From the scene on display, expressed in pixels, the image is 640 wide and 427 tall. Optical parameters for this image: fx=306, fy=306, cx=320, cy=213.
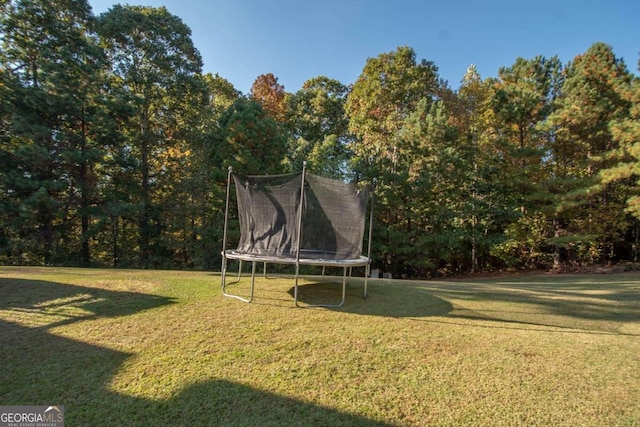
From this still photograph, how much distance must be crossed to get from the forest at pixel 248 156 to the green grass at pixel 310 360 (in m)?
7.67

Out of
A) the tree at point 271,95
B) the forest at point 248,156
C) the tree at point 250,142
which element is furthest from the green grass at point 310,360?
the tree at point 271,95

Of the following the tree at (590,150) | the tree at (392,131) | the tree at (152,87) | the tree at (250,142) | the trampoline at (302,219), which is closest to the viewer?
the trampoline at (302,219)

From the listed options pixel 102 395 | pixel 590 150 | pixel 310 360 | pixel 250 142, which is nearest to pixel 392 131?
pixel 250 142

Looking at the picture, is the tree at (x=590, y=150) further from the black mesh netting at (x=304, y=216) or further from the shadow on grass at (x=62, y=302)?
the shadow on grass at (x=62, y=302)

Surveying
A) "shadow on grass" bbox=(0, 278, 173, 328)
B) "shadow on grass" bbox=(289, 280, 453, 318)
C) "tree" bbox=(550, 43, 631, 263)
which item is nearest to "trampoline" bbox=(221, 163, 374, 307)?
"shadow on grass" bbox=(289, 280, 453, 318)

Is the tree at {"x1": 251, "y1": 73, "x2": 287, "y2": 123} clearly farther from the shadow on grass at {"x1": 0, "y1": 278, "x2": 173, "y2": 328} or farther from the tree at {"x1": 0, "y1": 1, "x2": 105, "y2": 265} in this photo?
the shadow on grass at {"x1": 0, "y1": 278, "x2": 173, "y2": 328}

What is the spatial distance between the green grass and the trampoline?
581mm

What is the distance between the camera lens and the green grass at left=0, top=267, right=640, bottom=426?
68.5 inches

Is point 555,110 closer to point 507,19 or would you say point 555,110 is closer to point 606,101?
point 606,101

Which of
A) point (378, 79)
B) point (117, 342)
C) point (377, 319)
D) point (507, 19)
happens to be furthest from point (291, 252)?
point (378, 79)

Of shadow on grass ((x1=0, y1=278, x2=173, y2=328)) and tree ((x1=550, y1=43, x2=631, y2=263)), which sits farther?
tree ((x1=550, y1=43, x2=631, y2=263))

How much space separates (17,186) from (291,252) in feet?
32.5

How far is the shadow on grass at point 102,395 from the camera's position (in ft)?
5.45

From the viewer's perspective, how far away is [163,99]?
12.8m
